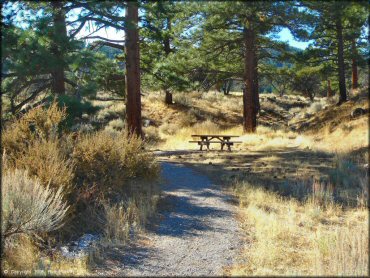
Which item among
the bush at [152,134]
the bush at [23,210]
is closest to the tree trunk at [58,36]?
the bush at [23,210]

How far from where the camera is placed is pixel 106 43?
14.7m

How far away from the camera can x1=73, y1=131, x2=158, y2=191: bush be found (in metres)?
7.73

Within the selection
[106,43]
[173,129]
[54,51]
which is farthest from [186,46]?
[54,51]

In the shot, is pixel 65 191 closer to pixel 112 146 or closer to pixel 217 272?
pixel 112 146

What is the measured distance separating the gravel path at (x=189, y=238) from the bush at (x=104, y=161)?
100 centimetres

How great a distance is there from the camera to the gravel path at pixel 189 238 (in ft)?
16.6

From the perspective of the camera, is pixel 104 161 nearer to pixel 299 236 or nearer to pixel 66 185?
pixel 66 185

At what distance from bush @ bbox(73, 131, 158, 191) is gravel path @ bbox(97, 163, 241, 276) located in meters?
1.00

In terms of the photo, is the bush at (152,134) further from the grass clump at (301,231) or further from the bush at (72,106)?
the grass clump at (301,231)

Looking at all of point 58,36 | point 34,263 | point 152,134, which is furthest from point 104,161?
point 152,134

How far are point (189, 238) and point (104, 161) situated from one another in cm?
272

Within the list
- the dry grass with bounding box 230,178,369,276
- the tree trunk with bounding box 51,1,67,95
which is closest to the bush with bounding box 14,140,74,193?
the dry grass with bounding box 230,178,369,276

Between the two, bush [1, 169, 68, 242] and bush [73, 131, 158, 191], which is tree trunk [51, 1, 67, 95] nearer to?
bush [73, 131, 158, 191]

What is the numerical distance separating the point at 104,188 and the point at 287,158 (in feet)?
23.7
